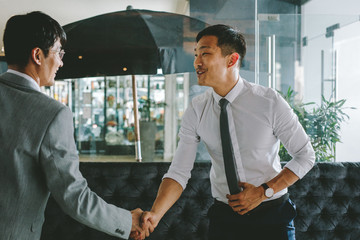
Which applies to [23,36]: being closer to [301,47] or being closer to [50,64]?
[50,64]

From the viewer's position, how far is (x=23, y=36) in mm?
1192

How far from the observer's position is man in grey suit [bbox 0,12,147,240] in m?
1.07

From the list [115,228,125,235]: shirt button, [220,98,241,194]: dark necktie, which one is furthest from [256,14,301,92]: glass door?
[115,228,125,235]: shirt button

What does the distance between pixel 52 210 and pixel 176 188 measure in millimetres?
886

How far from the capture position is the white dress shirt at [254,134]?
1435 millimetres

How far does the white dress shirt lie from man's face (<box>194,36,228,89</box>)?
8 centimetres

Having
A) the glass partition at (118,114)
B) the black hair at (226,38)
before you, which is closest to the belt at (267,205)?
the black hair at (226,38)

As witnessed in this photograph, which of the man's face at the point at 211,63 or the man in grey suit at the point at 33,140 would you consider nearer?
the man in grey suit at the point at 33,140

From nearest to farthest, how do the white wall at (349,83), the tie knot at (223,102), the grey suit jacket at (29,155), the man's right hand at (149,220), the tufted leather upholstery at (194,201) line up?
the grey suit jacket at (29,155) < the tie knot at (223,102) < the man's right hand at (149,220) < the tufted leather upholstery at (194,201) < the white wall at (349,83)

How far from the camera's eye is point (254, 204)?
54.4 inches

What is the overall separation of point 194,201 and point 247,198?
0.80m

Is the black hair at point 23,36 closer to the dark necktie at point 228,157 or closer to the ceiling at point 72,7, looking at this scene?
the dark necktie at point 228,157

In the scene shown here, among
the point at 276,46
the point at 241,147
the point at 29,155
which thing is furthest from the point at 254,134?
the point at 276,46

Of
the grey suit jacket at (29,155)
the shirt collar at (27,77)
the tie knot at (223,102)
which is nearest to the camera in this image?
the grey suit jacket at (29,155)
